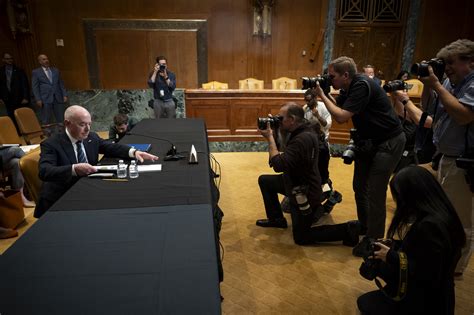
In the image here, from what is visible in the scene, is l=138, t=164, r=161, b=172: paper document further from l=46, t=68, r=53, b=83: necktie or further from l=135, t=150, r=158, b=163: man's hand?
l=46, t=68, r=53, b=83: necktie

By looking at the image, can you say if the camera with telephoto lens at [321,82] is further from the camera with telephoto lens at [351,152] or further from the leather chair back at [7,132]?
the leather chair back at [7,132]

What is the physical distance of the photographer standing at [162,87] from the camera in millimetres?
5805

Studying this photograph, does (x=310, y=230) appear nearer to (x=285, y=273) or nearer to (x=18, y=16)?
(x=285, y=273)

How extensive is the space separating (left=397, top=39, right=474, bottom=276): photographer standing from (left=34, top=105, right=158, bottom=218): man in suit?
192 centimetres

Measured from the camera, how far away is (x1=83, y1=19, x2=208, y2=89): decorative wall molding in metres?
7.41

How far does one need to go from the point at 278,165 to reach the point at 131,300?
1663mm

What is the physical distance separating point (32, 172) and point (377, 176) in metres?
2.46

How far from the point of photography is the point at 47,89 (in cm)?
667

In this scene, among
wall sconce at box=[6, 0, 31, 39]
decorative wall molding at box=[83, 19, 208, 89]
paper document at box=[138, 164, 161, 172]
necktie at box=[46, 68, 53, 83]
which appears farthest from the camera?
decorative wall molding at box=[83, 19, 208, 89]

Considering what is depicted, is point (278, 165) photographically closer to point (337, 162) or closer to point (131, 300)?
point (131, 300)

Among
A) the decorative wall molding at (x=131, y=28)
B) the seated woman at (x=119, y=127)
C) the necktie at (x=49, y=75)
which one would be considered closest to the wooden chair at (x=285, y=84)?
the decorative wall molding at (x=131, y=28)

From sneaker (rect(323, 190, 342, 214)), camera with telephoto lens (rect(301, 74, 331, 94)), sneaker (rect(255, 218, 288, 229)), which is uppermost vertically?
camera with telephoto lens (rect(301, 74, 331, 94))

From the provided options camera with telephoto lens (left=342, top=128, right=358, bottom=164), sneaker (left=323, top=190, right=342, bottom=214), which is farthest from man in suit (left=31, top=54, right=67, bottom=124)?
camera with telephoto lens (left=342, top=128, right=358, bottom=164)

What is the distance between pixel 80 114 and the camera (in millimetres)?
2357
